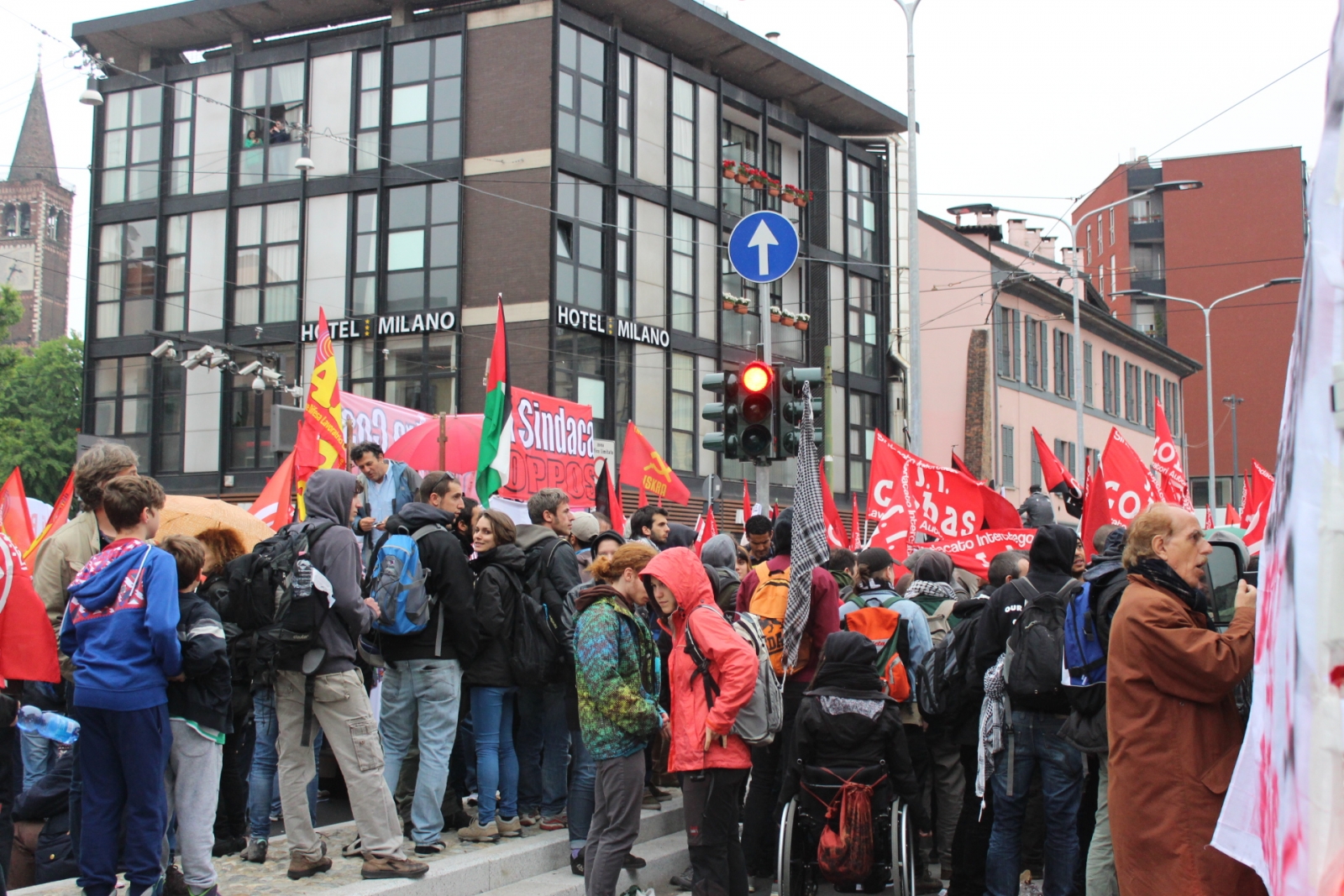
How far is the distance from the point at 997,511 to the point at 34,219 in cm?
10668

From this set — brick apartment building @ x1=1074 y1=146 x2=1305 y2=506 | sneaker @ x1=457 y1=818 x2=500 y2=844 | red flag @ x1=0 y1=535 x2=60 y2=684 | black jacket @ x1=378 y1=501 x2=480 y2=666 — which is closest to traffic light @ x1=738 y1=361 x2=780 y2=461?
black jacket @ x1=378 y1=501 x2=480 y2=666

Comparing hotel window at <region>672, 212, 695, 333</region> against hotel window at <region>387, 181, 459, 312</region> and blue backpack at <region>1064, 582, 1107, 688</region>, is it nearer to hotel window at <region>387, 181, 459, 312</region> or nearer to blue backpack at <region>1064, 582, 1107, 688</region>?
hotel window at <region>387, 181, 459, 312</region>

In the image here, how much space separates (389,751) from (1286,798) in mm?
5573

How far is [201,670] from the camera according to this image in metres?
5.33

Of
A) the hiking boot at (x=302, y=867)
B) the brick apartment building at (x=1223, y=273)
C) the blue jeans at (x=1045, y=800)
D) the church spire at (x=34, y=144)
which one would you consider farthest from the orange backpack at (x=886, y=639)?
the church spire at (x=34, y=144)

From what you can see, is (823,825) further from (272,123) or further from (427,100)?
(272,123)

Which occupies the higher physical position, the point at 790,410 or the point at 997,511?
the point at 790,410

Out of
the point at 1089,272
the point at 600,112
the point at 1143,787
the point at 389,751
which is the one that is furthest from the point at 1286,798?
the point at 1089,272

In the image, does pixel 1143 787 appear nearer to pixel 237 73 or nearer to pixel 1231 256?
pixel 237 73

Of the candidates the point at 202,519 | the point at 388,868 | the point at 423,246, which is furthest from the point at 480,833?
the point at 423,246

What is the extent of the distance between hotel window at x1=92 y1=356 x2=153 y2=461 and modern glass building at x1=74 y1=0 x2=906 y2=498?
0.07m

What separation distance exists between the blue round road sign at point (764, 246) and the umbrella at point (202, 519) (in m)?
5.52

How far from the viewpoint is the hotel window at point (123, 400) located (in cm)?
3241

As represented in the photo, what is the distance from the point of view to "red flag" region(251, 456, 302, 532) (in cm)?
987
